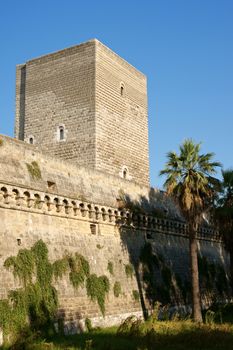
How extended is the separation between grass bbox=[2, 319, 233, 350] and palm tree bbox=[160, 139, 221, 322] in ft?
15.3

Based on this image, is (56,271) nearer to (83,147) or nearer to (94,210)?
(94,210)

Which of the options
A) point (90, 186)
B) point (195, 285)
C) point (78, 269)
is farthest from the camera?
point (90, 186)

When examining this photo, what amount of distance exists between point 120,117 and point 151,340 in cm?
1941

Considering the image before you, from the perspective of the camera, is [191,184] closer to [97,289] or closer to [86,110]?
[97,289]

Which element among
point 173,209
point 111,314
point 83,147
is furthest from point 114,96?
point 111,314

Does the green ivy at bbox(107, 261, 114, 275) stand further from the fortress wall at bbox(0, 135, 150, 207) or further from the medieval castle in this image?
the fortress wall at bbox(0, 135, 150, 207)

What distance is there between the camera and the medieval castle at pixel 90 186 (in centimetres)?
1850

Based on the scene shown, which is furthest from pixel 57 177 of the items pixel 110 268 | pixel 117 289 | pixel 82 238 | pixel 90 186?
pixel 117 289

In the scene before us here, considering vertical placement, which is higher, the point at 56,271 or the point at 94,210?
the point at 94,210

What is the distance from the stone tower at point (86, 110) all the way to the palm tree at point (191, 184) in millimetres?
7522

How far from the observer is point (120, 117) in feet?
105

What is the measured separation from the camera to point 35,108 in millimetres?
32531

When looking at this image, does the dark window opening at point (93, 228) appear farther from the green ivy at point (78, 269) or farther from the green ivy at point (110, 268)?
the green ivy at point (78, 269)

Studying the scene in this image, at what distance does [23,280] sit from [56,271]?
1.81 meters
